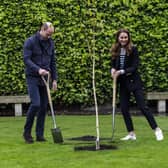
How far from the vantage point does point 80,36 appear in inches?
497

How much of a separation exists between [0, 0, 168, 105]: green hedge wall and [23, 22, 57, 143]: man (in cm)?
425

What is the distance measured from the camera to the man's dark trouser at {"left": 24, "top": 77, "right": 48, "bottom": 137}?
8.07 m

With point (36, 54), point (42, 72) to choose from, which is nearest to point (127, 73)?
point (42, 72)

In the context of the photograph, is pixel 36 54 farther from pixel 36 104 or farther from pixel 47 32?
pixel 36 104

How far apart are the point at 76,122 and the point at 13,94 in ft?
8.00

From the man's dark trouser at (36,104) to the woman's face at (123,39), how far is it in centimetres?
133

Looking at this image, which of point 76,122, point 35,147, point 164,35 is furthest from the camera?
point 164,35

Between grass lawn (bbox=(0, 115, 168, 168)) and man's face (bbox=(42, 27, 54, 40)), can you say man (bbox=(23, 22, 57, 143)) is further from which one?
grass lawn (bbox=(0, 115, 168, 168))

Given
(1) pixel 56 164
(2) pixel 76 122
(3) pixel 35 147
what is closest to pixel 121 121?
(2) pixel 76 122

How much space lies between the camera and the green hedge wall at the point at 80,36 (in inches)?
496

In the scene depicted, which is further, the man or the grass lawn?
the man

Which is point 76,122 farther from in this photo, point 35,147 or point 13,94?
point 35,147

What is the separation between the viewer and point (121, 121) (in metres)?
11.3

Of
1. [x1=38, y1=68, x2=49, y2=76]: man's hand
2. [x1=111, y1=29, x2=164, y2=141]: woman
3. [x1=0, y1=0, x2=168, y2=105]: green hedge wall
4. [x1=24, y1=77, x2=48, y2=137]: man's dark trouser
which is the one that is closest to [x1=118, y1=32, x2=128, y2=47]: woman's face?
[x1=111, y1=29, x2=164, y2=141]: woman
